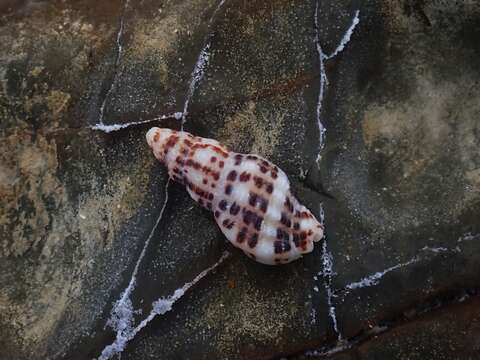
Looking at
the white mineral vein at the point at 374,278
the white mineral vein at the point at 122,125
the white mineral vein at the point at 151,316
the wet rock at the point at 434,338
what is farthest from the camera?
the white mineral vein at the point at 122,125

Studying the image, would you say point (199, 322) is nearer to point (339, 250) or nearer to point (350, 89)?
point (339, 250)

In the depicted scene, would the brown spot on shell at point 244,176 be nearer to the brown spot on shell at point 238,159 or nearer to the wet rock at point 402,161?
the brown spot on shell at point 238,159

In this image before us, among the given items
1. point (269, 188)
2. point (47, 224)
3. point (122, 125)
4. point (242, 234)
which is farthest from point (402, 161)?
point (47, 224)

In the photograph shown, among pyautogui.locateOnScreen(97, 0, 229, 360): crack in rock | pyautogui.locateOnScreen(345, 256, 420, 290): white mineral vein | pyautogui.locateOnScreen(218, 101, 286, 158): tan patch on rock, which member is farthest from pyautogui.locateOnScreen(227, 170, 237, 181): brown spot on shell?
pyautogui.locateOnScreen(345, 256, 420, 290): white mineral vein

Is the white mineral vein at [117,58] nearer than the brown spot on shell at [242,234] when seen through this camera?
No

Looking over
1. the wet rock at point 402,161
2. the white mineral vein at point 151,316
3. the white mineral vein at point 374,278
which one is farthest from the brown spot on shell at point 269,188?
the white mineral vein at point 374,278
